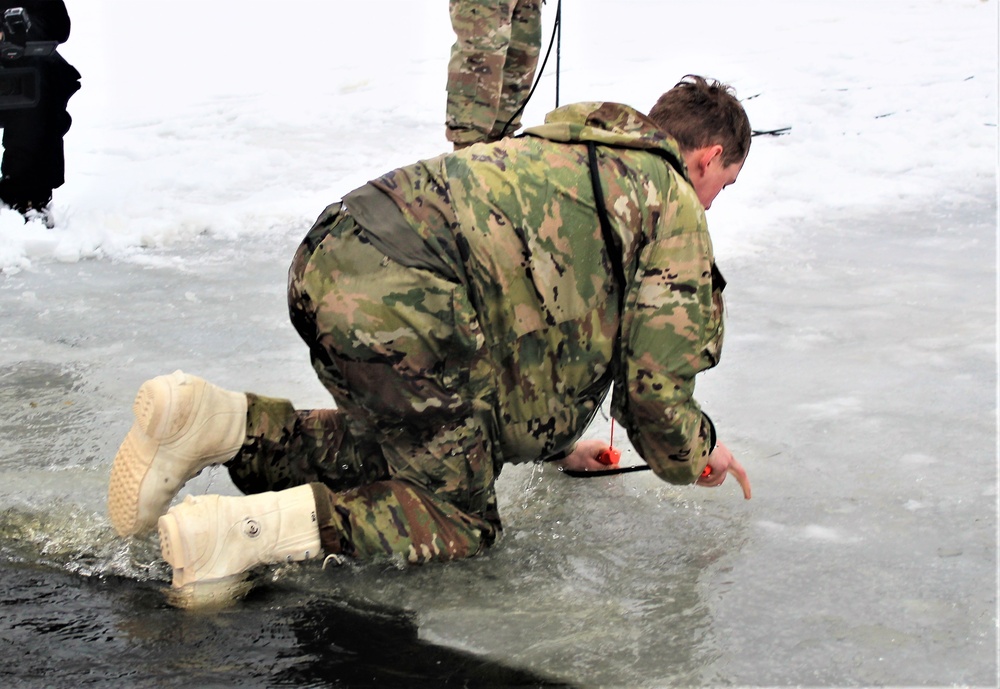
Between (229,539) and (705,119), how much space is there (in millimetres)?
1149

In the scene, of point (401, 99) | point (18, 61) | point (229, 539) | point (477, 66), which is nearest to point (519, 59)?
point (477, 66)

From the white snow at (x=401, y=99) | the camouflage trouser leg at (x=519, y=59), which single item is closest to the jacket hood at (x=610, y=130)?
the white snow at (x=401, y=99)

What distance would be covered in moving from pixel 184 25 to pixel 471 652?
10424 mm

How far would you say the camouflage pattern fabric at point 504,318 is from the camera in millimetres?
2105

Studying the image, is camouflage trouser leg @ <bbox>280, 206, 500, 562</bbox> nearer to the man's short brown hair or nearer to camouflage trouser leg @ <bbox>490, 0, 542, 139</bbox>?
the man's short brown hair

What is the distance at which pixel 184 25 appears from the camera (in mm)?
11336

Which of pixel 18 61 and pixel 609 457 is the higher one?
pixel 18 61

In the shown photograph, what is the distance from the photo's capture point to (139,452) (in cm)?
227

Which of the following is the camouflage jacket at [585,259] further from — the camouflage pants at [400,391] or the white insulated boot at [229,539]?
the white insulated boot at [229,539]

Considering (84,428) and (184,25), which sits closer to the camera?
(84,428)

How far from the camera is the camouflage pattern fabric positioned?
6.91ft

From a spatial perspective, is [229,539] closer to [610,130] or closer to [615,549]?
[615,549]

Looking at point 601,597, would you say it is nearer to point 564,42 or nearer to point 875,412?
point 875,412

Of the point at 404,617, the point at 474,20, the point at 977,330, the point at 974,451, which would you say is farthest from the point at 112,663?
the point at 474,20
